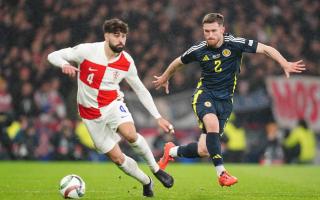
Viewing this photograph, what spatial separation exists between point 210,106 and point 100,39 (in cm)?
1142

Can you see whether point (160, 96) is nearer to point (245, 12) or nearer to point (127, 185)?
point (245, 12)

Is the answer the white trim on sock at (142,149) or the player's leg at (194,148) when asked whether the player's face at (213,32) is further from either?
the white trim on sock at (142,149)

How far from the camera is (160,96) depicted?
18.8 metres

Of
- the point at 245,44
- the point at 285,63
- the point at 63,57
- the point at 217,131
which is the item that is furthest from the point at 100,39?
the point at 63,57

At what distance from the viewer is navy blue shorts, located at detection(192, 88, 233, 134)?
8.72m

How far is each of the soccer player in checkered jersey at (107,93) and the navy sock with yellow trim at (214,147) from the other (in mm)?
926

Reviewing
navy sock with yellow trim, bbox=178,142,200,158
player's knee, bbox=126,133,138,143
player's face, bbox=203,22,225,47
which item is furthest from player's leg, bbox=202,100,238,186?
player's knee, bbox=126,133,138,143

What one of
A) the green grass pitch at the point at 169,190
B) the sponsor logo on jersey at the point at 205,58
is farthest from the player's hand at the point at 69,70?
the sponsor logo on jersey at the point at 205,58

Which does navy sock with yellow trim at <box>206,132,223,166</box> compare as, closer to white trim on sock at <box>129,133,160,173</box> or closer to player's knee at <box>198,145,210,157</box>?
player's knee at <box>198,145,210,157</box>

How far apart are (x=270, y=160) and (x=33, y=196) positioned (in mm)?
11085

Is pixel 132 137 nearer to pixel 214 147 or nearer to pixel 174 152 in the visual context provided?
pixel 214 147

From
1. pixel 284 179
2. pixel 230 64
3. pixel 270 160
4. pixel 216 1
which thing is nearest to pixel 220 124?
pixel 230 64

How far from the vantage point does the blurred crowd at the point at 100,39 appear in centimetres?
1792

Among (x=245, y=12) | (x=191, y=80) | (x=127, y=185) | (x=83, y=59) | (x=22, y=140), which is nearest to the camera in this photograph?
(x=83, y=59)
